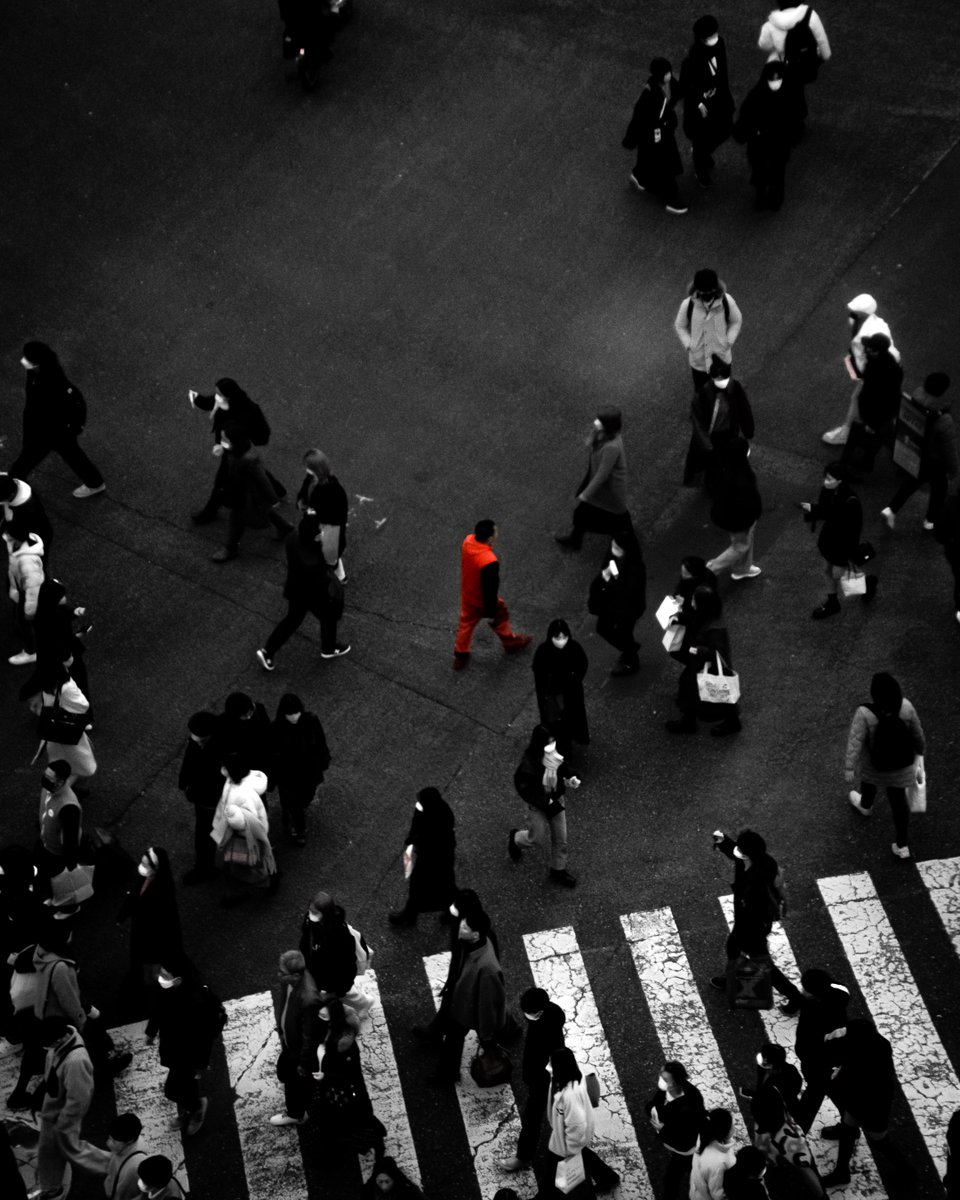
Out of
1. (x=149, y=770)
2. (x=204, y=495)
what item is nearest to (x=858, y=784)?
(x=149, y=770)

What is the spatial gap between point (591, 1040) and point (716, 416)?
592 centimetres

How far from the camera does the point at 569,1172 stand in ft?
36.9

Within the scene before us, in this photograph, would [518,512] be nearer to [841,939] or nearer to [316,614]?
[316,614]

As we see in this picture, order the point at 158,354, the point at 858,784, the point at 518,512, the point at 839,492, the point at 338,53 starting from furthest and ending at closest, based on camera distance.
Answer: the point at 338,53
the point at 158,354
the point at 518,512
the point at 839,492
the point at 858,784

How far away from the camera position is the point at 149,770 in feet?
48.7

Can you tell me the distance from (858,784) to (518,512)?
453cm

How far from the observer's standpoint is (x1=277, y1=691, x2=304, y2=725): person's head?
1336cm

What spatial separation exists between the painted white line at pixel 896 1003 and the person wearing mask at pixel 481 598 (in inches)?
138

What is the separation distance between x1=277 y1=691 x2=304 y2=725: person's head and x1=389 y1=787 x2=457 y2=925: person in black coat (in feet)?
4.02

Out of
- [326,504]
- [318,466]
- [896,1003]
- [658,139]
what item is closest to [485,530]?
[326,504]

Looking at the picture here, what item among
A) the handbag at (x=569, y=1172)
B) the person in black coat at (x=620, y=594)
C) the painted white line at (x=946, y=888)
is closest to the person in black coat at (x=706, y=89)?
the person in black coat at (x=620, y=594)

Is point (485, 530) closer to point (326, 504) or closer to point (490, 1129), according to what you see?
A: point (326, 504)

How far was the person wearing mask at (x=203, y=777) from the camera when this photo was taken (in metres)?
13.3

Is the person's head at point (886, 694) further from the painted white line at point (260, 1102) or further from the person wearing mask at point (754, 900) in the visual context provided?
the painted white line at point (260, 1102)
